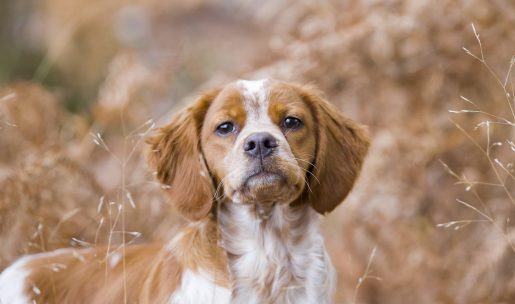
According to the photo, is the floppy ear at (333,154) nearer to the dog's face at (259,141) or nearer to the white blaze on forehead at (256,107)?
the dog's face at (259,141)

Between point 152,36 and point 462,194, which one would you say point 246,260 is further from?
point 152,36

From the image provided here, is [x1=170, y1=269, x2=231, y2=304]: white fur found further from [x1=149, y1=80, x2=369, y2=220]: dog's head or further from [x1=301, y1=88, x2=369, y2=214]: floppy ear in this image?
[x1=301, y1=88, x2=369, y2=214]: floppy ear

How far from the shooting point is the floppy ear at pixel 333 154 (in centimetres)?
354

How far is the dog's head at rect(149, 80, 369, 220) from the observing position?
3227mm

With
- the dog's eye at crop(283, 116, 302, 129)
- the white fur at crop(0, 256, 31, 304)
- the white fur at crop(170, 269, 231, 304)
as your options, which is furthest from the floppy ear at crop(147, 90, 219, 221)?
the white fur at crop(0, 256, 31, 304)

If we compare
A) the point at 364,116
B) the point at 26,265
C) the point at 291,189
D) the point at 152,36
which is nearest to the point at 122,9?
the point at 152,36

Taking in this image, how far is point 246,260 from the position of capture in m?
3.50

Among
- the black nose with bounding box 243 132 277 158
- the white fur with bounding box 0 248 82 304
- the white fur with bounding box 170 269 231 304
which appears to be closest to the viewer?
the black nose with bounding box 243 132 277 158

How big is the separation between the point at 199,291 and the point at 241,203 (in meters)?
0.39

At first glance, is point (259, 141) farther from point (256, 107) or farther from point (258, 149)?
point (256, 107)

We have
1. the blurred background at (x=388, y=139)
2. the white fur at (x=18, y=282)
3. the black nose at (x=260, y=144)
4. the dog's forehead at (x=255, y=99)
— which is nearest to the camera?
the black nose at (x=260, y=144)

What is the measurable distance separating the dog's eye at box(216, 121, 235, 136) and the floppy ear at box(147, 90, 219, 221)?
147 mm

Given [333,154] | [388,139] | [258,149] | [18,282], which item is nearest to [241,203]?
[258,149]

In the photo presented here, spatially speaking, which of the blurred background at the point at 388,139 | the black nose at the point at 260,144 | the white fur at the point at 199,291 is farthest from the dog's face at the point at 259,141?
the blurred background at the point at 388,139
